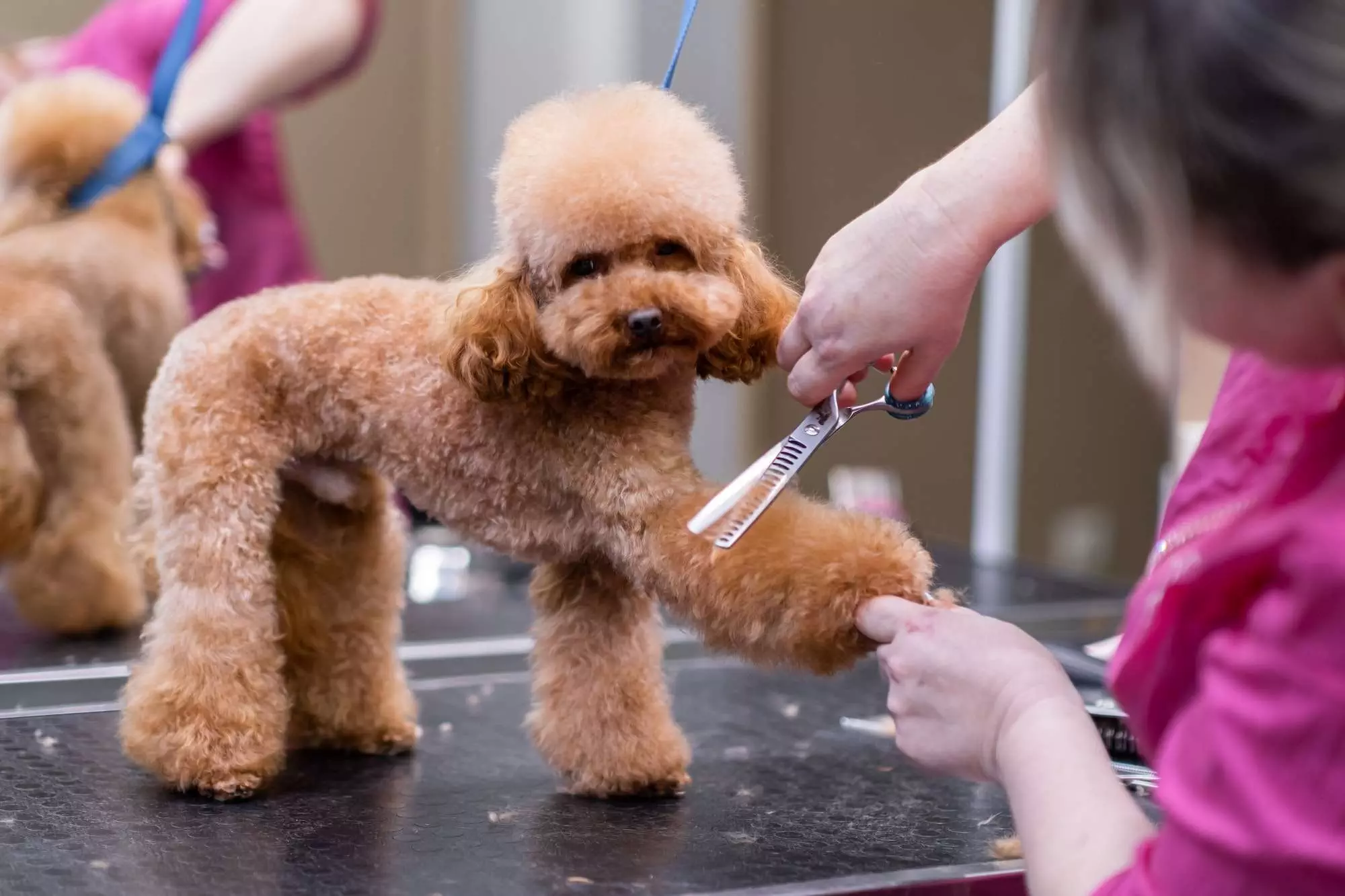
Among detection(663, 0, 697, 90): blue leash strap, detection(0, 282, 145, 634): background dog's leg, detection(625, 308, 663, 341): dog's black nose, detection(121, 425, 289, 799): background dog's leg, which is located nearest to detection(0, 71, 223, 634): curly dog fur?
detection(0, 282, 145, 634): background dog's leg

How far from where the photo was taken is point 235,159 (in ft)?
3.97

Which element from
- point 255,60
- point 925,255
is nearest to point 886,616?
point 925,255

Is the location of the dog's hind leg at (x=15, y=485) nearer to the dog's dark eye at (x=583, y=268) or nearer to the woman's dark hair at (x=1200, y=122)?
the dog's dark eye at (x=583, y=268)

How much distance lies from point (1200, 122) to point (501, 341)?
1.07 ft

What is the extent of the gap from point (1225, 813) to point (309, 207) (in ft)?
3.40

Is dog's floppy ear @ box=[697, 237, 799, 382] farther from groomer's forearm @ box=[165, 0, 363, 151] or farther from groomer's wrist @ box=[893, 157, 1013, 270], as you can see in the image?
groomer's forearm @ box=[165, 0, 363, 151]

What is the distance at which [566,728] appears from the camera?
703mm

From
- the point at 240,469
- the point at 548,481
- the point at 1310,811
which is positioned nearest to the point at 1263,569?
the point at 1310,811

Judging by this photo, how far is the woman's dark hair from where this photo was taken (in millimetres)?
333

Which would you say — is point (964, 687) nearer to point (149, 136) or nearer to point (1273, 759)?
point (1273, 759)

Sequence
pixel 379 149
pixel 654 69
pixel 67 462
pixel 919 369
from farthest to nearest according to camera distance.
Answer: pixel 379 149
pixel 67 462
pixel 654 69
pixel 919 369

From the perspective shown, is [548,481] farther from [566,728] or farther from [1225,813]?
[1225,813]

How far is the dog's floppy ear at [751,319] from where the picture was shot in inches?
24.6

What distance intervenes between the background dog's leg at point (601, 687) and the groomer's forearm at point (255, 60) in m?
0.62
